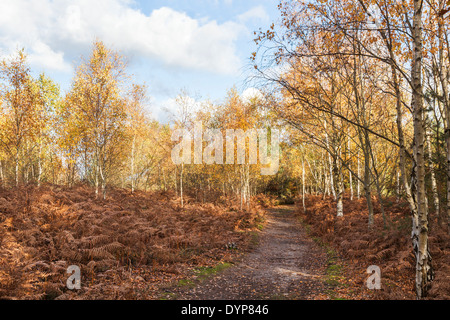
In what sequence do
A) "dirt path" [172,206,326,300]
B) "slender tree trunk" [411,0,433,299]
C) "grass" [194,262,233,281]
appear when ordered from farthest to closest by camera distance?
"grass" [194,262,233,281] → "dirt path" [172,206,326,300] → "slender tree trunk" [411,0,433,299]

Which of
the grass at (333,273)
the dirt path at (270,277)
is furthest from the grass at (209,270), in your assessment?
the grass at (333,273)

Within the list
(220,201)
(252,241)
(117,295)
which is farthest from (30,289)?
(220,201)

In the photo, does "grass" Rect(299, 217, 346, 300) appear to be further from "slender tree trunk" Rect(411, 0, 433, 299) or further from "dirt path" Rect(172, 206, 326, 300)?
"slender tree trunk" Rect(411, 0, 433, 299)

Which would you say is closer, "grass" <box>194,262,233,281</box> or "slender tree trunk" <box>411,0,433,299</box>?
"slender tree trunk" <box>411,0,433,299</box>

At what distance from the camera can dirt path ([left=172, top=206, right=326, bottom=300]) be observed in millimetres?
6797

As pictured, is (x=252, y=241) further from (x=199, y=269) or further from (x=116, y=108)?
(x=116, y=108)

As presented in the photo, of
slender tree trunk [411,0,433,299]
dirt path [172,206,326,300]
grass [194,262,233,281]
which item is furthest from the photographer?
grass [194,262,233,281]

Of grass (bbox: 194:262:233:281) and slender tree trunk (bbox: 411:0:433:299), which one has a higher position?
slender tree trunk (bbox: 411:0:433:299)

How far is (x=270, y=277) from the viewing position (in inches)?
326

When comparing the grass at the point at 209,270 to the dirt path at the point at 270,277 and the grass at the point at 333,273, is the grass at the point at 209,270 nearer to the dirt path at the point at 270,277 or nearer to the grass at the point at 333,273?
the dirt path at the point at 270,277

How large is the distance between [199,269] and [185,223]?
4221 millimetres

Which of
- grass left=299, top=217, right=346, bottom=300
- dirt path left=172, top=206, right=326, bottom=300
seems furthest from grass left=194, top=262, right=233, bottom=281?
grass left=299, top=217, right=346, bottom=300

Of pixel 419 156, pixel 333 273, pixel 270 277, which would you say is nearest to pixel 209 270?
pixel 270 277

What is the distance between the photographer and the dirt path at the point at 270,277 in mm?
6797
